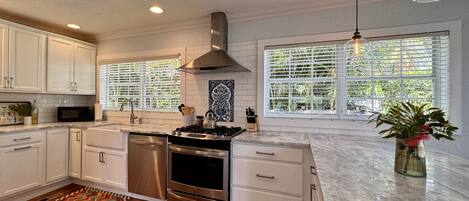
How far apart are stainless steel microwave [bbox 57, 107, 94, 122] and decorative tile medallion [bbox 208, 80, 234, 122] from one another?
2.15m

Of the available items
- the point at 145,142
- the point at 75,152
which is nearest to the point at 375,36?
the point at 145,142

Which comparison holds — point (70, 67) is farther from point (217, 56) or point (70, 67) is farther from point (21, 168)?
point (217, 56)

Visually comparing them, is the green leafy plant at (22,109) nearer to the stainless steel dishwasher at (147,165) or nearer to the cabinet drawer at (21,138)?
the cabinet drawer at (21,138)

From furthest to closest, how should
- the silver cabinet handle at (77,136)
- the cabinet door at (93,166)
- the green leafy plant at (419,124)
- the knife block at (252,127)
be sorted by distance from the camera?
the silver cabinet handle at (77,136), the cabinet door at (93,166), the knife block at (252,127), the green leafy plant at (419,124)

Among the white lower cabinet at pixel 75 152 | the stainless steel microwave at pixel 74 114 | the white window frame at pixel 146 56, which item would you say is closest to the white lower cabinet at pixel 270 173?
the white window frame at pixel 146 56

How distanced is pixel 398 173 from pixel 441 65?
1.73 m

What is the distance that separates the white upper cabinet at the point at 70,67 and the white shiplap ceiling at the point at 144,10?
361 mm

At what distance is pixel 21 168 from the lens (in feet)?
8.69

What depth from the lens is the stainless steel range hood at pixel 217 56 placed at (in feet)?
8.52

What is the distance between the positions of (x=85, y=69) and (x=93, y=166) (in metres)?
1.63

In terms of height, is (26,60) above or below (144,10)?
below

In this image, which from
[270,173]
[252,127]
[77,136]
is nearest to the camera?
[270,173]

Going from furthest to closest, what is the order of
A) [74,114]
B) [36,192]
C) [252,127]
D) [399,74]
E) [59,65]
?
1. [74,114]
2. [59,65]
3. [36,192]
4. [252,127]
5. [399,74]

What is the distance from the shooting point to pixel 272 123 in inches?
110
